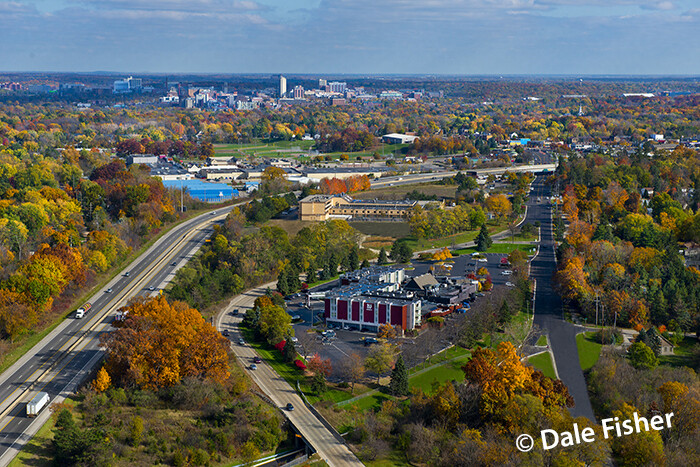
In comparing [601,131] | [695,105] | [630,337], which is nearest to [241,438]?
[630,337]

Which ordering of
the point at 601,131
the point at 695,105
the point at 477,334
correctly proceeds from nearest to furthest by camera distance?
the point at 477,334 < the point at 601,131 < the point at 695,105

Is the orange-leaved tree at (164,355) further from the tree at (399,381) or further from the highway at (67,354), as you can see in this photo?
the tree at (399,381)

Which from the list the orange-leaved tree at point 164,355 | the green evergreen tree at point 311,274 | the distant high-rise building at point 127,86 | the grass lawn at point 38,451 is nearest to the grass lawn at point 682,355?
the orange-leaved tree at point 164,355

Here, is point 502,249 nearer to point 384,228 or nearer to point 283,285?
point 384,228

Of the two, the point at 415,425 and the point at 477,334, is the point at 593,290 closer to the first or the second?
the point at 477,334

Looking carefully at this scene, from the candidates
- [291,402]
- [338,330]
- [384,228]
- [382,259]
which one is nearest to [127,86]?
[384,228]
